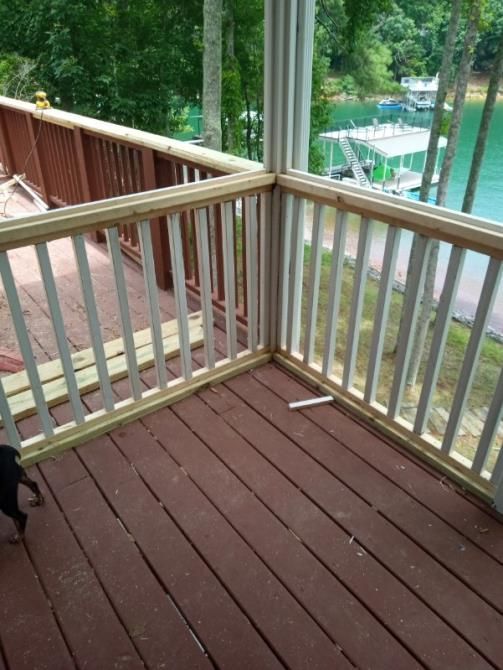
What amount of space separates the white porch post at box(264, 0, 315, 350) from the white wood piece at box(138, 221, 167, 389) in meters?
0.62

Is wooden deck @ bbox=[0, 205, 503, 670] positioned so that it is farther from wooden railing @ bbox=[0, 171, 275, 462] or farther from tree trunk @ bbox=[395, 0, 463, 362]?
tree trunk @ bbox=[395, 0, 463, 362]

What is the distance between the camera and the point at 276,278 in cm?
246

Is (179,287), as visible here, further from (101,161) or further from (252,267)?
(101,161)

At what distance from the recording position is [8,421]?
1872 mm

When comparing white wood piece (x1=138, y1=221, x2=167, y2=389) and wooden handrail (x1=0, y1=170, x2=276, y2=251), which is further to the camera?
white wood piece (x1=138, y1=221, x2=167, y2=389)

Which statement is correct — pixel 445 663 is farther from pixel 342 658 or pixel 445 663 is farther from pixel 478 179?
pixel 478 179

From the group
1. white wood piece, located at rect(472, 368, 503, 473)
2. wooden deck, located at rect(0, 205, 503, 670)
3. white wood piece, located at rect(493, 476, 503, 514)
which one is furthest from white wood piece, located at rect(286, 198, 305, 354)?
white wood piece, located at rect(493, 476, 503, 514)

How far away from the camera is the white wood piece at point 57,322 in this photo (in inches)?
69.2

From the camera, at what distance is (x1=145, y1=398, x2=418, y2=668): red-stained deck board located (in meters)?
1.40

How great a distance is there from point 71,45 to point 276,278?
7.96 meters

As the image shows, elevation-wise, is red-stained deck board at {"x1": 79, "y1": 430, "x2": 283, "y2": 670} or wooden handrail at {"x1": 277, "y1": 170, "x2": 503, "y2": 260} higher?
wooden handrail at {"x1": 277, "y1": 170, "x2": 503, "y2": 260}

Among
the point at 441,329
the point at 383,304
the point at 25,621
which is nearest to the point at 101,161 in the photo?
the point at 383,304

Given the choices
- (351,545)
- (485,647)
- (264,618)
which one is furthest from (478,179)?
(264,618)

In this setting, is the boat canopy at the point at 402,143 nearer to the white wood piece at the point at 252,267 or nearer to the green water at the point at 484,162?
the green water at the point at 484,162
